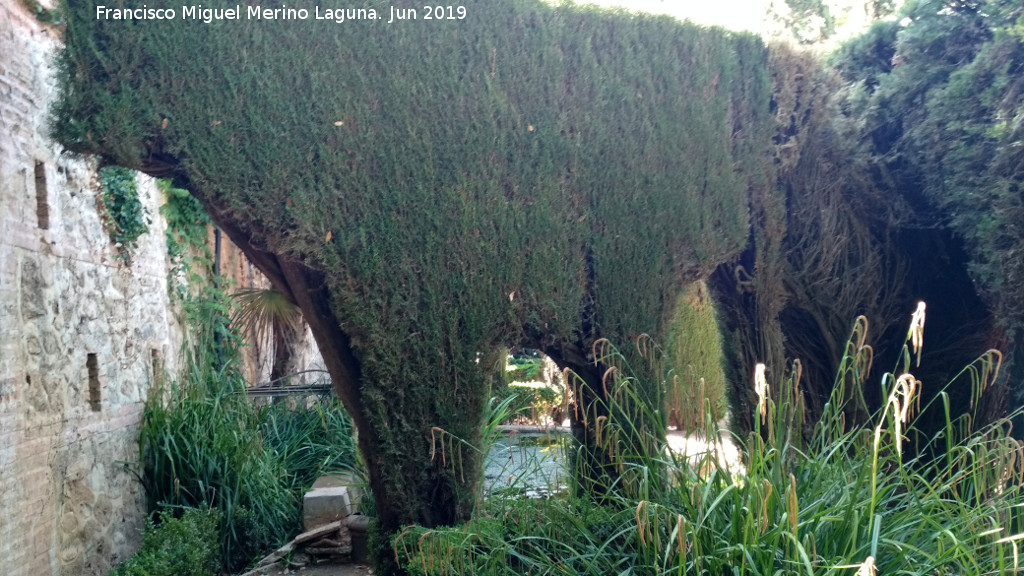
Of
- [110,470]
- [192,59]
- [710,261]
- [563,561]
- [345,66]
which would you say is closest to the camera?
[563,561]

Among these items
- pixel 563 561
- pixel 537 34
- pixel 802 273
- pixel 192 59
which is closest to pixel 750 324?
pixel 802 273

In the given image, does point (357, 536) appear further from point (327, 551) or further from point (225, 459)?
point (225, 459)

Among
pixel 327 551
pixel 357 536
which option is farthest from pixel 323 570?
pixel 357 536

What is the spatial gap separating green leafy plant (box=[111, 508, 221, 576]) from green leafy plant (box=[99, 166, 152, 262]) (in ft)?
6.62

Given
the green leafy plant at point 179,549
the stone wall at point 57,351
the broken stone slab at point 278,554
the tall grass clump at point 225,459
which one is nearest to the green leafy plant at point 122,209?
the stone wall at point 57,351

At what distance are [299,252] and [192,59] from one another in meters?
0.99

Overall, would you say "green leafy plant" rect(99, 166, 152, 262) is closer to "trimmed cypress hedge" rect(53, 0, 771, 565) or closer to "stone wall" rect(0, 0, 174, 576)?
"stone wall" rect(0, 0, 174, 576)

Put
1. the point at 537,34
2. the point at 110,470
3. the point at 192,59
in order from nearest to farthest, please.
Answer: the point at 192,59 → the point at 537,34 → the point at 110,470

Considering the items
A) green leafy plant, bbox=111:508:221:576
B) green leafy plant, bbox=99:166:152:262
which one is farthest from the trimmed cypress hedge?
green leafy plant, bbox=99:166:152:262

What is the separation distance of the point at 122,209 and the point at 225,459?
204 centimetres

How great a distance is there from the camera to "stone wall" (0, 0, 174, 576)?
4.21 m

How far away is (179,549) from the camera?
16.4 ft

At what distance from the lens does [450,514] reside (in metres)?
4.02

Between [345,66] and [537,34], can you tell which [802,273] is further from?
[345,66]
